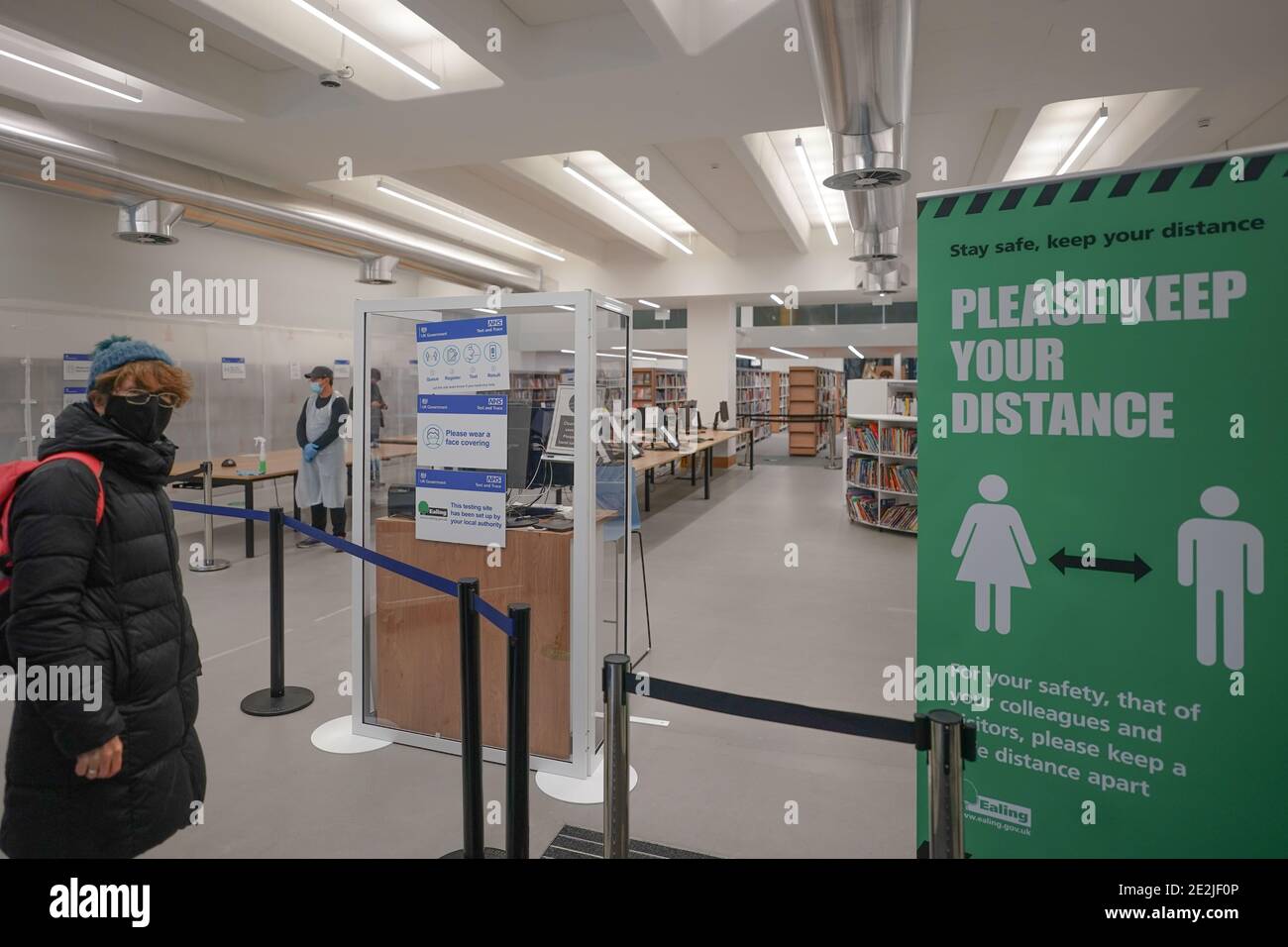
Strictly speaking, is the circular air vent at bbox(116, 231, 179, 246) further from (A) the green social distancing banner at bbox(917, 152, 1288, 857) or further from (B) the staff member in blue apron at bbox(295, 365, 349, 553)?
(A) the green social distancing banner at bbox(917, 152, 1288, 857)

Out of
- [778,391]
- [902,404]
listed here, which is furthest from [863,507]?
[778,391]

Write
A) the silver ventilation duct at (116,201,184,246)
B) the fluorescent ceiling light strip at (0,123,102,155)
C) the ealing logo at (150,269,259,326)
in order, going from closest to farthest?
the fluorescent ceiling light strip at (0,123,102,155) < the silver ventilation duct at (116,201,184,246) < the ealing logo at (150,269,259,326)

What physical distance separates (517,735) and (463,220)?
34.0ft

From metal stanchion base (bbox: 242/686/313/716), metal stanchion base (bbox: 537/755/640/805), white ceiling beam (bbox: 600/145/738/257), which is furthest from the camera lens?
white ceiling beam (bbox: 600/145/738/257)

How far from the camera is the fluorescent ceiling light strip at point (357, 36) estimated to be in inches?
177

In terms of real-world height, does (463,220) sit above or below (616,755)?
above

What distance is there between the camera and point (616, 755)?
1.80 metres

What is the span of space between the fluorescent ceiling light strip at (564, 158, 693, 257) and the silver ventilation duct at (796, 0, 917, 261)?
12.5ft

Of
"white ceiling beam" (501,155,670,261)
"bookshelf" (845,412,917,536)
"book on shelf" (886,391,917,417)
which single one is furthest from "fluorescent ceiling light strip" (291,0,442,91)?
"book on shelf" (886,391,917,417)

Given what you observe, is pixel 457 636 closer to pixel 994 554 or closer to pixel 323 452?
pixel 994 554

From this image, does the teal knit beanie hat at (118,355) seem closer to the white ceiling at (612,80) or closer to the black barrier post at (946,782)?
the black barrier post at (946,782)

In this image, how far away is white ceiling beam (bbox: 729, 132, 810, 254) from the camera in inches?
273

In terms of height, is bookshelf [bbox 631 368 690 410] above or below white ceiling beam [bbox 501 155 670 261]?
below
